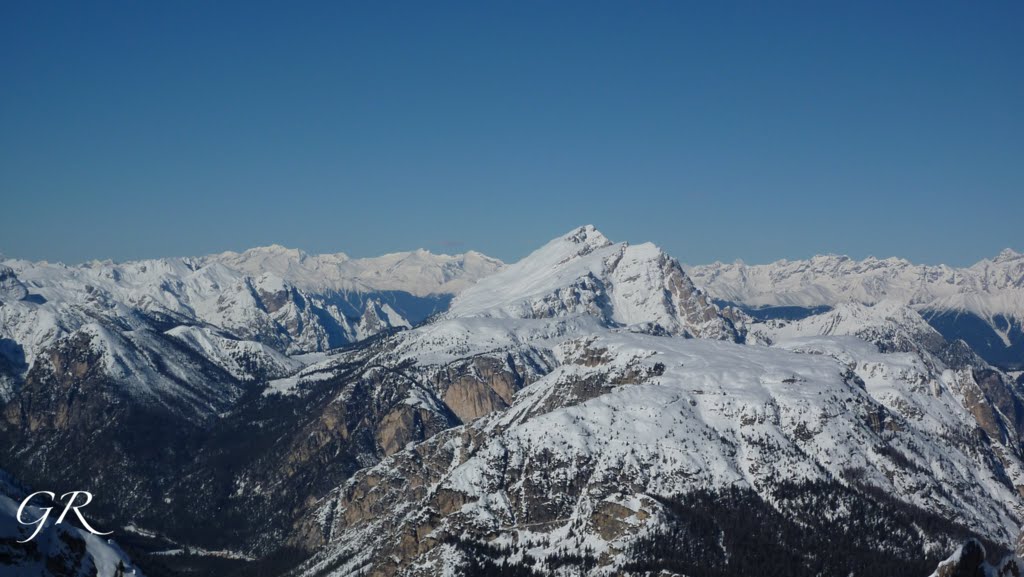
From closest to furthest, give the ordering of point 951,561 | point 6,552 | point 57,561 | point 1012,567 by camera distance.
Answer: point 1012,567, point 951,561, point 6,552, point 57,561

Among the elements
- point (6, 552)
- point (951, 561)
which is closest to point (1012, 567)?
point (951, 561)

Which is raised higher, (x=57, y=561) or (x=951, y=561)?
(x=57, y=561)

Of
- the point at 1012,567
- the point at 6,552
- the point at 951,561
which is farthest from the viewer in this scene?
the point at 6,552

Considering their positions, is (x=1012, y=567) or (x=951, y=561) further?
(x=951, y=561)

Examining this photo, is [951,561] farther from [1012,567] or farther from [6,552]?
[6,552]

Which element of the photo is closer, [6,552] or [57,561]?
[6,552]

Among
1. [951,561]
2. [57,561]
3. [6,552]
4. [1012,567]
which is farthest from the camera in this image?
[57,561]

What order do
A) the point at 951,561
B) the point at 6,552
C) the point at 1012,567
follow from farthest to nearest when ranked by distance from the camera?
the point at 6,552
the point at 951,561
the point at 1012,567

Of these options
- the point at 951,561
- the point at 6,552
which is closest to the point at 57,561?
the point at 6,552

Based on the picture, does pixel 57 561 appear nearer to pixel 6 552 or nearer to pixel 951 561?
pixel 6 552
